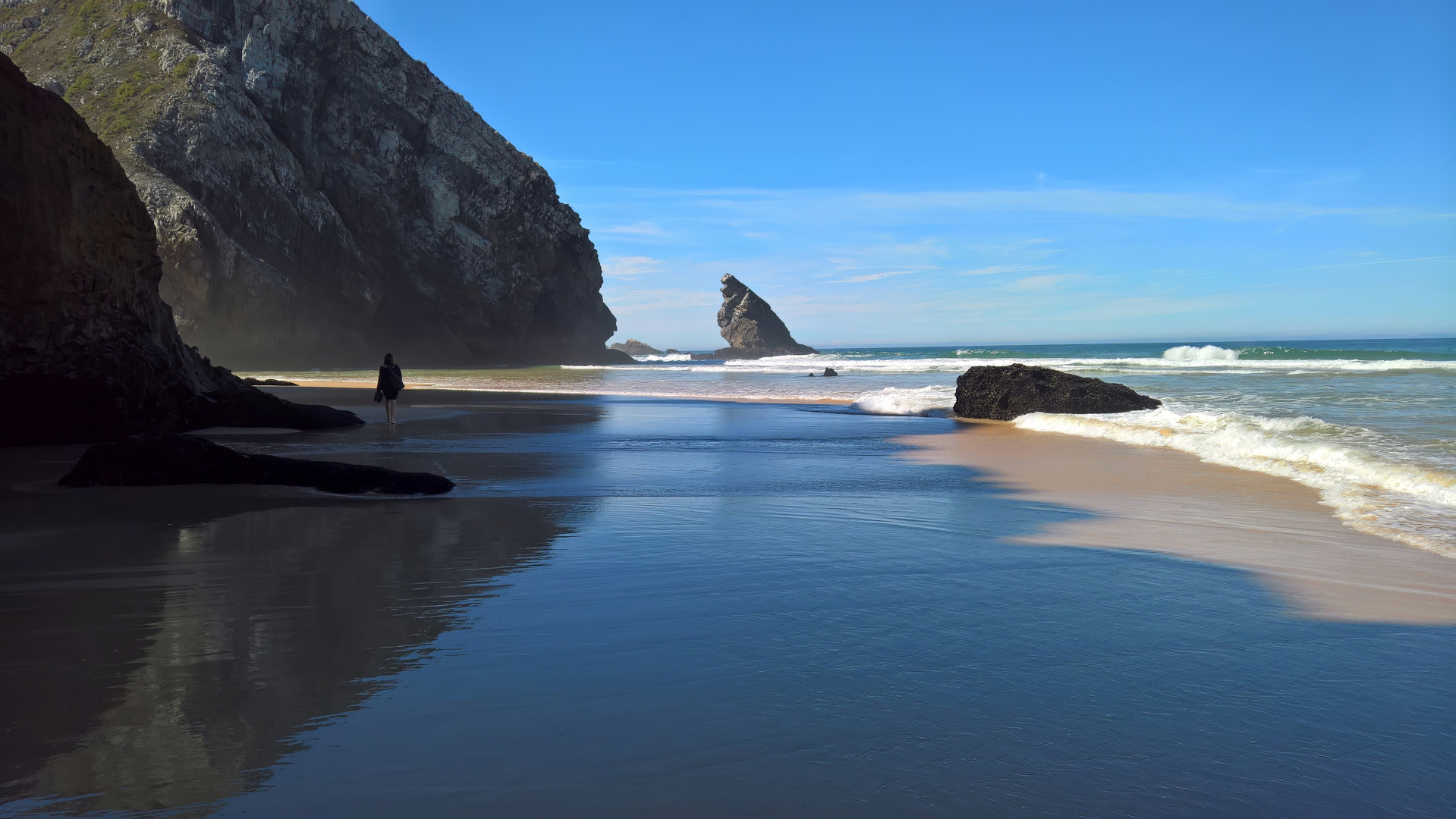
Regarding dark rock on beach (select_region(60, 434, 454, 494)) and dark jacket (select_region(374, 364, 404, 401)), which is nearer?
dark rock on beach (select_region(60, 434, 454, 494))

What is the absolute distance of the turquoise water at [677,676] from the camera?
2338mm

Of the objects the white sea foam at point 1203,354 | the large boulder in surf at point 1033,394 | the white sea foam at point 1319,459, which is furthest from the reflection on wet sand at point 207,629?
the white sea foam at point 1203,354

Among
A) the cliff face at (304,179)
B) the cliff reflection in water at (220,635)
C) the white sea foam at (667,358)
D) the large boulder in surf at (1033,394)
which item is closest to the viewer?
the cliff reflection in water at (220,635)

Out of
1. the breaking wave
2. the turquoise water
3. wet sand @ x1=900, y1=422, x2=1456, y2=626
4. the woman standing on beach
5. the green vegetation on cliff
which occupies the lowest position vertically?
wet sand @ x1=900, y1=422, x2=1456, y2=626

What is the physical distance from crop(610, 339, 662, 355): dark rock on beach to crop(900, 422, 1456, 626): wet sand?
425ft

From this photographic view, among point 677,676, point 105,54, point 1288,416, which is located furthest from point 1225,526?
point 105,54

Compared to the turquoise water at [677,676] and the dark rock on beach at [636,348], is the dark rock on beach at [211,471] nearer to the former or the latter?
the turquoise water at [677,676]

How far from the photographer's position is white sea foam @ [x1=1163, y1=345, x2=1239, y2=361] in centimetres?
5094

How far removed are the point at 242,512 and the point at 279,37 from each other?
2196 inches

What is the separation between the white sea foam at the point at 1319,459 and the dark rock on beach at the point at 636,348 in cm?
12530

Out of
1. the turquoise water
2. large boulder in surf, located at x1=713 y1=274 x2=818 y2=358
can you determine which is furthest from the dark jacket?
large boulder in surf, located at x1=713 y1=274 x2=818 y2=358

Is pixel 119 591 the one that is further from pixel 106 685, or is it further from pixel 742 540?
pixel 742 540

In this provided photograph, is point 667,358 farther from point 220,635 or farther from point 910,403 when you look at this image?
point 220,635

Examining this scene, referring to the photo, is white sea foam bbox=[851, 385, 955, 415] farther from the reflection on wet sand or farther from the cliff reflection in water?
the cliff reflection in water
